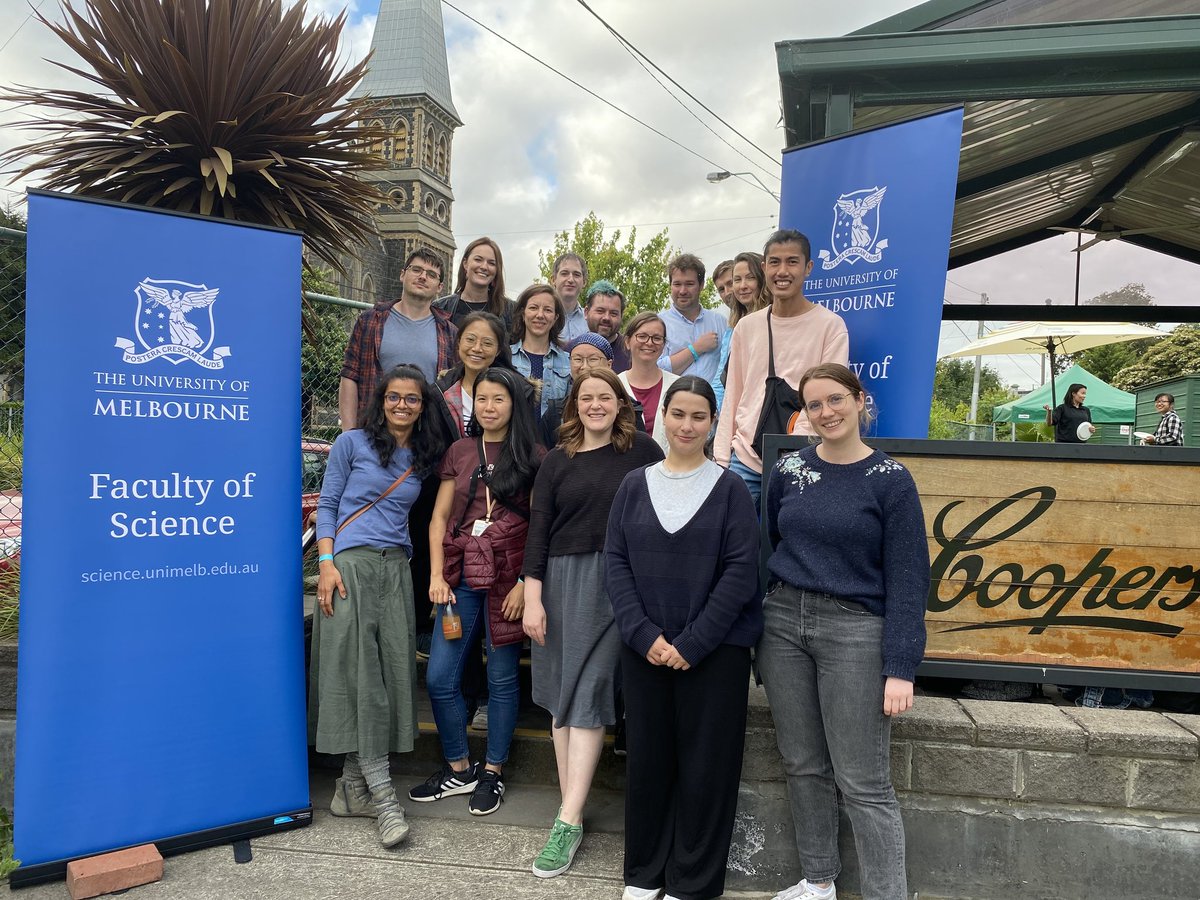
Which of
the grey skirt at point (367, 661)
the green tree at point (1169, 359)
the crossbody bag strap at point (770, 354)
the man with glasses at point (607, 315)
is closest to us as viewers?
the grey skirt at point (367, 661)

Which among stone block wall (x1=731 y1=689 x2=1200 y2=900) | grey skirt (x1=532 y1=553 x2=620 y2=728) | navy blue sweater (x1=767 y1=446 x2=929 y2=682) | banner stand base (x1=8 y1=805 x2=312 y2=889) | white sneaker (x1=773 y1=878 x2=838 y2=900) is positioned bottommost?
banner stand base (x1=8 y1=805 x2=312 y2=889)

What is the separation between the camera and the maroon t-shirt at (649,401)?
154 inches

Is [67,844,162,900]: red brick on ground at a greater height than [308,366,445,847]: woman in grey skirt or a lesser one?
lesser

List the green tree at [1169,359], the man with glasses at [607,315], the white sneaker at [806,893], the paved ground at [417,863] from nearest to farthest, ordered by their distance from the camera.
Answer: the white sneaker at [806,893], the paved ground at [417,863], the man with glasses at [607,315], the green tree at [1169,359]

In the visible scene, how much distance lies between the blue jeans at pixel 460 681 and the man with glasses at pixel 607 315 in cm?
190

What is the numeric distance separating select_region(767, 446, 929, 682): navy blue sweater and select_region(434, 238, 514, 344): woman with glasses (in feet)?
7.63

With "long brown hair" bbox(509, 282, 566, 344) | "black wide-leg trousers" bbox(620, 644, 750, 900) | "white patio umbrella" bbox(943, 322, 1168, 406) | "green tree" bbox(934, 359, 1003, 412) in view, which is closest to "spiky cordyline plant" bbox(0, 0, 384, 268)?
"long brown hair" bbox(509, 282, 566, 344)

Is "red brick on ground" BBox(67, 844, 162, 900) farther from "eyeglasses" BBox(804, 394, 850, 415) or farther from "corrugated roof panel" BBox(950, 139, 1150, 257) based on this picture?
"corrugated roof panel" BBox(950, 139, 1150, 257)

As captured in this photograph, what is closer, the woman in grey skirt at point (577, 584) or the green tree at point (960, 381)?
the woman in grey skirt at point (577, 584)

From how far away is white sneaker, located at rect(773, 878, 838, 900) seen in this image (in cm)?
277

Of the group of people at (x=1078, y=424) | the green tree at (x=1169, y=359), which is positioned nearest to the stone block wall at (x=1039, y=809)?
the group of people at (x=1078, y=424)

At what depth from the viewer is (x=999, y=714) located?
2.97 m

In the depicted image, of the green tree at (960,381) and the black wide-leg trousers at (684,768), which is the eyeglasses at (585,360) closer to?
the black wide-leg trousers at (684,768)

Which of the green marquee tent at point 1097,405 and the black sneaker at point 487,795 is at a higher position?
the green marquee tent at point 1097,405
